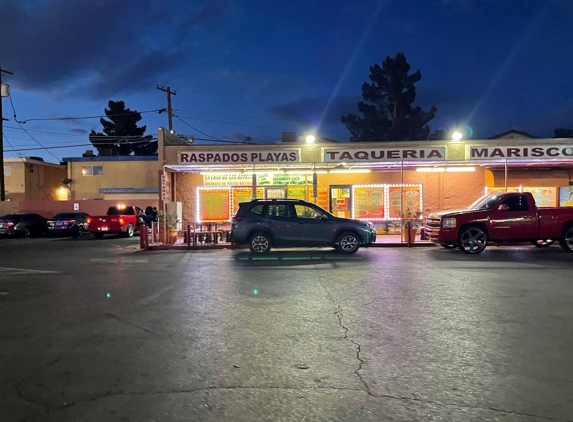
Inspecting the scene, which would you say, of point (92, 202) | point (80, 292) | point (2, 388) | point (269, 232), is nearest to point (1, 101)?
point (92, 202)

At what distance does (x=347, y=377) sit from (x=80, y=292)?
6.46 metres

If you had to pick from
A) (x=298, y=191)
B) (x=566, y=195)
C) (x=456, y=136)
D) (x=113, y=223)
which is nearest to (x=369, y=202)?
(x=298, y=191)

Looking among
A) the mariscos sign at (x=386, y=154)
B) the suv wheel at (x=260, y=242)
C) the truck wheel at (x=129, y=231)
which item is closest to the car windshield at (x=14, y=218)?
the truck wheel at (x=129, y=231)

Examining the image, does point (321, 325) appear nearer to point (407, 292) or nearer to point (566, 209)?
point (407, 292)

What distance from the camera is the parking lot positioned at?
4191mm

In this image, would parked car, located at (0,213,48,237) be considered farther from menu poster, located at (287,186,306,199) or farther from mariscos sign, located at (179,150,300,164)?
menu poster, located at (287,186,306,199)

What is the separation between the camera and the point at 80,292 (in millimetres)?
9250

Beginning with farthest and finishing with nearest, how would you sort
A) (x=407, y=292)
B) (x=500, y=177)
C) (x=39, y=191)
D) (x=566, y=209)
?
(x=39, y=191)
(x=500, y=177)
(x=566, y=209)
(x=407, y=292)

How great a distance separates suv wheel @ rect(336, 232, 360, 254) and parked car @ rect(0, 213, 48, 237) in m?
21.4

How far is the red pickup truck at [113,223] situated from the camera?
945 inches

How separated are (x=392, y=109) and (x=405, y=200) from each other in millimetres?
29015

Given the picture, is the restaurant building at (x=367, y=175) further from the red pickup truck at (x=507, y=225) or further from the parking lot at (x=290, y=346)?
the parking lot at (x=290, y=346)

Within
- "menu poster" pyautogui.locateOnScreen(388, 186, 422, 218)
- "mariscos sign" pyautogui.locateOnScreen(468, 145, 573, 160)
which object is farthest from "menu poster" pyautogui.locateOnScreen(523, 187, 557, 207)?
"menu poster" pyautogui.locateOnScreen(388, 186, 422, 218)

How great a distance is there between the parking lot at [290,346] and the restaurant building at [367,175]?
863 cm
